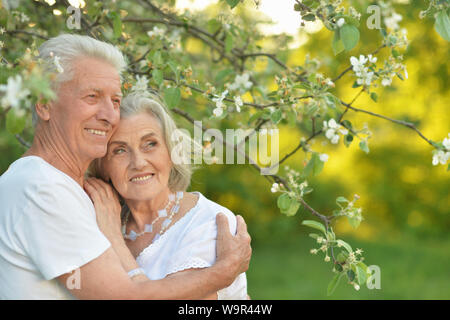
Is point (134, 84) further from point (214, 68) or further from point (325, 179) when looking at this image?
point (325, 179)

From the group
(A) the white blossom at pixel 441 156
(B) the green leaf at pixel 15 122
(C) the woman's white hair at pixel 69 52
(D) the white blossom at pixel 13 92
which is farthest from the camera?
(A) the white blossom at pixel 441 156

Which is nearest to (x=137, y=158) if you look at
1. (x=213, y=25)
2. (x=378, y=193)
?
(x=213, y=25)

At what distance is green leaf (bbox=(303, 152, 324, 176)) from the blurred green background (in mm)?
3035

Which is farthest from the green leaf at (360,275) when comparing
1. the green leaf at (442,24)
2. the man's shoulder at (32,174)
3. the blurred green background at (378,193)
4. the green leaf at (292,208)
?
the blurred green background at (378,193)

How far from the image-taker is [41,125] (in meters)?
2.34

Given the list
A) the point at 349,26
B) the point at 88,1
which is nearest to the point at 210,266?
the point at 349,26

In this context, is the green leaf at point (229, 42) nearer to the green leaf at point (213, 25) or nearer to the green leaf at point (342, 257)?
→ the green leaf at point (213, 25)

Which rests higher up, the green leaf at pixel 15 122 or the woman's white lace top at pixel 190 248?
the green leaf at pixel 15 122

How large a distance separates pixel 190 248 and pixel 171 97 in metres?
0.76

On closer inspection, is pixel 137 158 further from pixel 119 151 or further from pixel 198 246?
pixel 198 246

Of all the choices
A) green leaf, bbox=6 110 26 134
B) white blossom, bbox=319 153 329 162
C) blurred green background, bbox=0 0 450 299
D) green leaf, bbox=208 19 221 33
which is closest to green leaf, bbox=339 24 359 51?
white blossom, bbox=319 153 329 162

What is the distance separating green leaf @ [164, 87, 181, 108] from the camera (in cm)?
259

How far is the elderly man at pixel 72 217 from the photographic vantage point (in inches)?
78.5

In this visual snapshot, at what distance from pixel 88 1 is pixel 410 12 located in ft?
11.9
